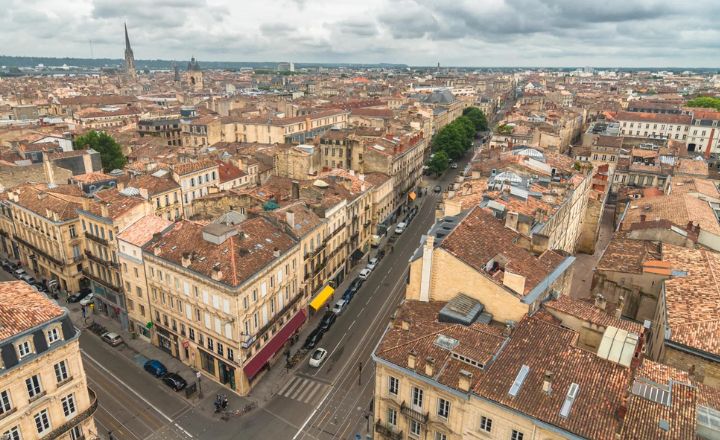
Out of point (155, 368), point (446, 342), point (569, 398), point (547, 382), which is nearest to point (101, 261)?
point (155, 368)

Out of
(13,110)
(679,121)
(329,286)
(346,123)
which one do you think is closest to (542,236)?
(329,286)

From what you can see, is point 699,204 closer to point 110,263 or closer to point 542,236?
point 542,236

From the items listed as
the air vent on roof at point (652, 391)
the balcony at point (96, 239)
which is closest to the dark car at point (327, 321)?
the balcony at point (96, 239)

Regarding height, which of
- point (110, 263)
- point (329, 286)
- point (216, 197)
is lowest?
point (329, 286)

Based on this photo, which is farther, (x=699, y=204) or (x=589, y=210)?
(x=589, y=210)

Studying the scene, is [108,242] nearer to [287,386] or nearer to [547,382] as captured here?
[287,386]

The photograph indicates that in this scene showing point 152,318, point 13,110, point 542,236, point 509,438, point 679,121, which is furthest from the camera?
point 13,110

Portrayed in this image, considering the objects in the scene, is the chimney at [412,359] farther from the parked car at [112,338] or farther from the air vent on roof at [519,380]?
the parked car at [112,338]
